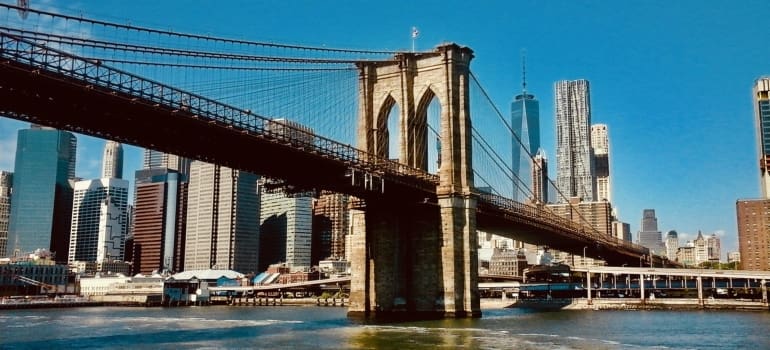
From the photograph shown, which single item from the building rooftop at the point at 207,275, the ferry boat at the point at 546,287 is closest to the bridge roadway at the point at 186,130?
the ferry boat at the point at 546,287

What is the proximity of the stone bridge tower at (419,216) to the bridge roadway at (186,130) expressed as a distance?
5.96ft

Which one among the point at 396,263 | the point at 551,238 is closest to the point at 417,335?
the point at 396,263

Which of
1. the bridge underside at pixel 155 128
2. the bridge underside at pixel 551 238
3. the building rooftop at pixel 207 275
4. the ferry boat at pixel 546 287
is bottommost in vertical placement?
the ferry boat at pixel 546 287

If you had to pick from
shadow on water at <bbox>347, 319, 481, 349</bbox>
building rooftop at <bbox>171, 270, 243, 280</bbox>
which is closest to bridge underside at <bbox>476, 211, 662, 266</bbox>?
shadow on water at <bbox>347, 319, 481, 349</bbox>

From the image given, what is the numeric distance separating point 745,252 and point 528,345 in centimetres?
16197

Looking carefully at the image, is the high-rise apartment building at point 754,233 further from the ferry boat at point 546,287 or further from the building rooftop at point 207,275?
the building rooftop at point 207,275

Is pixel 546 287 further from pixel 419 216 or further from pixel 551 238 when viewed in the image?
pixel 419 216

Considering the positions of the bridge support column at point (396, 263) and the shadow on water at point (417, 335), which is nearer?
the shadow on water at point (417, 335)

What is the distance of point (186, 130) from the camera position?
1806 inches

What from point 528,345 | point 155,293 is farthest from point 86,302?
point 528,345

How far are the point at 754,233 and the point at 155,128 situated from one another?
169 m

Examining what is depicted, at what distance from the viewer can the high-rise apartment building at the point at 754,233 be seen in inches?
7067

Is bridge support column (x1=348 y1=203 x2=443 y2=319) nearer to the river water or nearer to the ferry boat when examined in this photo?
the river water

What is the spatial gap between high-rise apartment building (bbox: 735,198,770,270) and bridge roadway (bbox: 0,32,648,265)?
13270 centimetres
